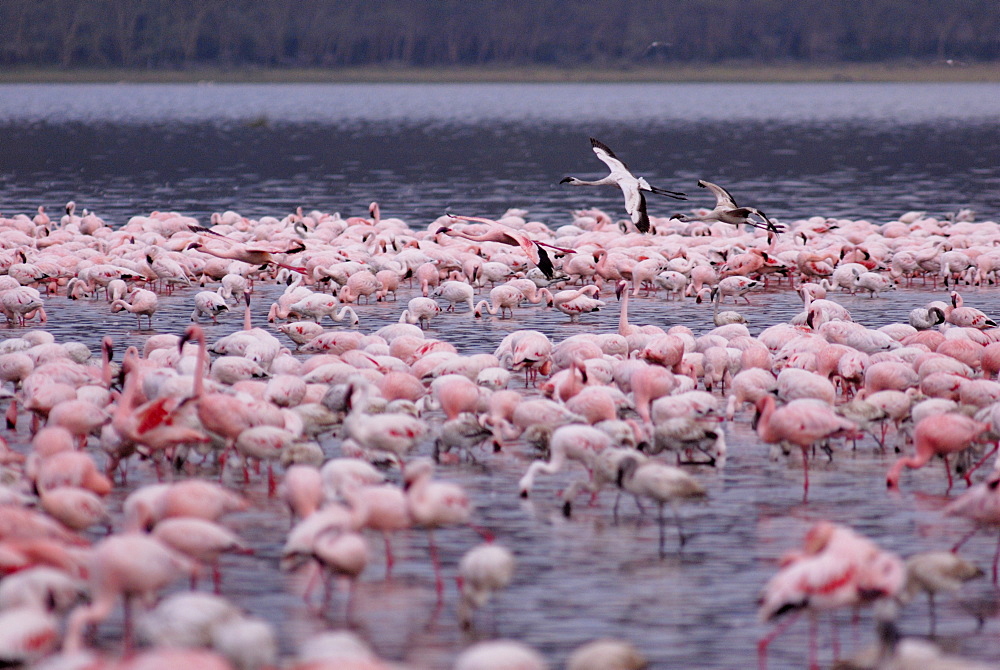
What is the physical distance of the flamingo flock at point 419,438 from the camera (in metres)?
7.77

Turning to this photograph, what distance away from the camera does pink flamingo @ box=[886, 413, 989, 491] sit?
11.0 metres

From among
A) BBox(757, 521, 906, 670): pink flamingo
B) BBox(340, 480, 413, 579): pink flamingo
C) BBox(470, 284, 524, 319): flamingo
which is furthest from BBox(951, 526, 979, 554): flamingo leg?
BBox(470, 284, 524, 319): flamingo

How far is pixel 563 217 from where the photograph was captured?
3762 centimetres

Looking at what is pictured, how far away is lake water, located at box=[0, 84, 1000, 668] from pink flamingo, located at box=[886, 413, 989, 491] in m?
0.34

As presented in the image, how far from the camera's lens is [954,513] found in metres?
9.36

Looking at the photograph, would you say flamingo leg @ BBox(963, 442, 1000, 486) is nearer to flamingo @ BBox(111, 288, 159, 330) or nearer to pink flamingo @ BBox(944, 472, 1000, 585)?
pink flamingo @ BBox(944, 472, 1000, 585)

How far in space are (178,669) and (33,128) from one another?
94395 mm

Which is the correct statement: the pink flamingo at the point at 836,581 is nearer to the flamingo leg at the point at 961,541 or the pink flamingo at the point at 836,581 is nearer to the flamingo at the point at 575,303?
the flamingo leg at the point at 961,541

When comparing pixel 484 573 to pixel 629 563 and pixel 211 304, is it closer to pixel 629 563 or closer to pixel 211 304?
pixel 629 563

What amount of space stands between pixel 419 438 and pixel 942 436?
3947mm

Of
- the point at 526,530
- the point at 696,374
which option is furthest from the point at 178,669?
the point at 696,374

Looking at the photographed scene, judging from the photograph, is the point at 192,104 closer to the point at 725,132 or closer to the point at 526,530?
the point at 725,132

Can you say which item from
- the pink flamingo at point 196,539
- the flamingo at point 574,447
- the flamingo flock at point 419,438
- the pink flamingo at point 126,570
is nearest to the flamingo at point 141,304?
the flamingo flock at point 419,438

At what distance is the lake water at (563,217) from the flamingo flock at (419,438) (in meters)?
0.12
